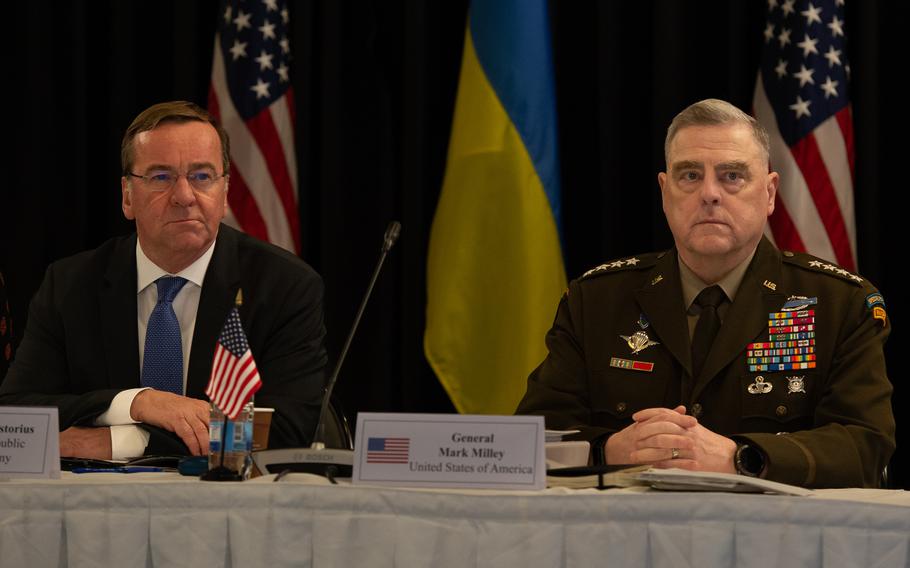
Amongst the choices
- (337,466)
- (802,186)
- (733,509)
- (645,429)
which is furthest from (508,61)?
(733,509)

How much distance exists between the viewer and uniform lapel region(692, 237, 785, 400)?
2.65 m

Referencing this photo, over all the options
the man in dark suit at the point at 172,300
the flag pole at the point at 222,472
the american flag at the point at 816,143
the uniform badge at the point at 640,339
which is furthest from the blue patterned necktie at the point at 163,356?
the american flag at the point at 816,143

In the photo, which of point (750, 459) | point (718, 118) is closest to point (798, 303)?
point (718, 118)

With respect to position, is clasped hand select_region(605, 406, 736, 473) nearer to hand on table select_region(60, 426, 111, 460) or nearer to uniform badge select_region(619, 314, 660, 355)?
uniform badge select_region(619, 314, 660, 355)

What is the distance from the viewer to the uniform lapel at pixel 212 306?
113 inches

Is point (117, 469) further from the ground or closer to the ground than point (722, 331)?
closer to the ground

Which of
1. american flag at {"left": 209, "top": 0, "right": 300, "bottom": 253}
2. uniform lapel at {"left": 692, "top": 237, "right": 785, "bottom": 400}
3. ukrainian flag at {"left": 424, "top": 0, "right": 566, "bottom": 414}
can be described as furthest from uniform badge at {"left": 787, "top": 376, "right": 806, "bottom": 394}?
american flag at {"left": 209, "top": 0, "right": 300, "bottom": 253}

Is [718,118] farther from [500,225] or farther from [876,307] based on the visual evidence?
[500,225]

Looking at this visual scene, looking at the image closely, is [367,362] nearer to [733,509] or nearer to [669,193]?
[669,193]

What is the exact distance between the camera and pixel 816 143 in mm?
3885

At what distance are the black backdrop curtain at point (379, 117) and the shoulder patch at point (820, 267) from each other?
1405 mm

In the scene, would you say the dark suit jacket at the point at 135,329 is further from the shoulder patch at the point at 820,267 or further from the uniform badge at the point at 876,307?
the uniform badge at the point at 876,307

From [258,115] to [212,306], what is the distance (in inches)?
60.5

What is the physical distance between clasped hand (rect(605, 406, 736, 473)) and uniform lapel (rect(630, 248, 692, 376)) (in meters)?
0.43
